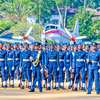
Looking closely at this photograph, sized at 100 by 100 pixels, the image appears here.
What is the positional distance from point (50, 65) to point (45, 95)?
8.77ft

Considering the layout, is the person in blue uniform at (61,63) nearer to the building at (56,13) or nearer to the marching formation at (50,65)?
the marching formation at (50,65)

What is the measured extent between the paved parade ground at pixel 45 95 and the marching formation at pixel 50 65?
1.55ft

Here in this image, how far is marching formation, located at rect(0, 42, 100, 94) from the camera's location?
20781mm

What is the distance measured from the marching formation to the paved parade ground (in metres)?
0.47

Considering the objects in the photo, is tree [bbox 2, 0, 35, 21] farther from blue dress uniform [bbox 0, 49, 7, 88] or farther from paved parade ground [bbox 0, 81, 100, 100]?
Result: paved parade ground [bbox 0, 81, 100, 100]

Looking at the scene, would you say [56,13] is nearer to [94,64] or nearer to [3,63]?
[3,63]

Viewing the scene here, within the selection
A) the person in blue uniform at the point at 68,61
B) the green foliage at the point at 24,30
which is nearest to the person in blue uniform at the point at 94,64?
the person in blue uniform at the point at 68,61

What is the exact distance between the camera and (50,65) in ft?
73.7

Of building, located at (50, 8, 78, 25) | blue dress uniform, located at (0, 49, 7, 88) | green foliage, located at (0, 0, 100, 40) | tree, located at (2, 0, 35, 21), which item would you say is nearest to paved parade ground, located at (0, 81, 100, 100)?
blue dress uniform, located at (0, 49, 7, 88)

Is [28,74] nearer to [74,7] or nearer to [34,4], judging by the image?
[34,4]

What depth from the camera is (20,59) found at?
2270 cm

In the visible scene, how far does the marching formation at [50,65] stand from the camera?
20781 millimetres

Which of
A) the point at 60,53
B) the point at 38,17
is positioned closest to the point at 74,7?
the point at 38,17

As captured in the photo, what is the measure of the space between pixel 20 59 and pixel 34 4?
8271cm
